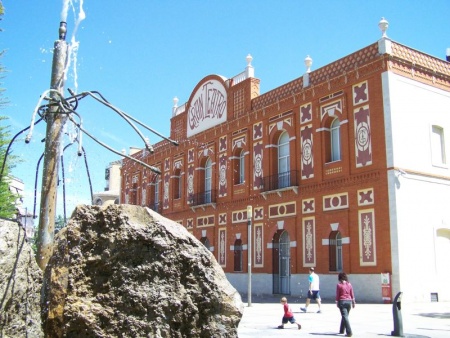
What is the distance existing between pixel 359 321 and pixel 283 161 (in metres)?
13.2

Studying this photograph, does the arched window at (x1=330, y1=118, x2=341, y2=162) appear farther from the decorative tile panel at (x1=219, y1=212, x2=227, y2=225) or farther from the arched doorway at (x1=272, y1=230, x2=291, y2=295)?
the decorative tile panel at (x1=219, y1=212, x2=227, y2=225)

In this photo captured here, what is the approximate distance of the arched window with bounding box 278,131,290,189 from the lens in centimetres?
2558

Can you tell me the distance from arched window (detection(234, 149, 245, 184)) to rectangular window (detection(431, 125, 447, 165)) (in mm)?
10665

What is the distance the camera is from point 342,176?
22188 millimetres

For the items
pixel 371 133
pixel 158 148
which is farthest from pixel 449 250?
pixel 158 148

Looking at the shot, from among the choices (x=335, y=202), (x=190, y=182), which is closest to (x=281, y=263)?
(x=335, y=202)

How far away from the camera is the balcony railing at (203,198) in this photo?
30906mm

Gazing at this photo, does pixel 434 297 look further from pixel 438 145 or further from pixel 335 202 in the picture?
pixel 438 145

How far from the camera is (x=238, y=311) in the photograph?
16.4 ft

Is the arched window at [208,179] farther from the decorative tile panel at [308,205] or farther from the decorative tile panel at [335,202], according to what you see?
the decorative tile panel at [335,202]

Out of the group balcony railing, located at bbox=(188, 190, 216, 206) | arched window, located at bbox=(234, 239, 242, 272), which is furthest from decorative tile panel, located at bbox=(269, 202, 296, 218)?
balcony railing, located at bbox=(188, 190, 216, 206)

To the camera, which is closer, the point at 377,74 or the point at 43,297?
the point at 43,297

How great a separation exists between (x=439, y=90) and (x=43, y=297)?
21.6m

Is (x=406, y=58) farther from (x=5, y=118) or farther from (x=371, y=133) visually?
(x=5, y=118)
